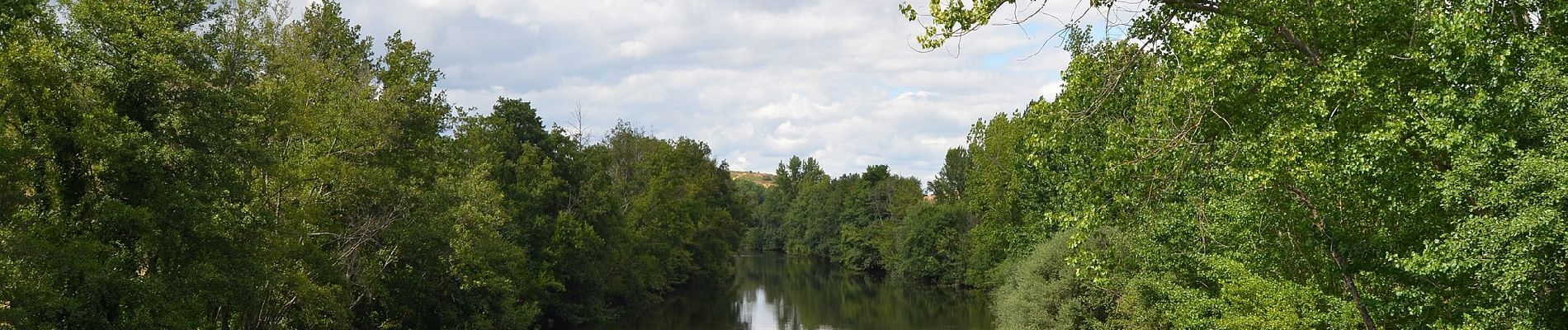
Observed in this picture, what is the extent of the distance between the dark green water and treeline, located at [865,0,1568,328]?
27510 mm

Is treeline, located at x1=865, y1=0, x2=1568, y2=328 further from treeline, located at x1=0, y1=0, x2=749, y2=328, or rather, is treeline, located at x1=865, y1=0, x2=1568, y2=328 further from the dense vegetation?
treeline, located at x1=0, y1=0, x2=749, y2=328

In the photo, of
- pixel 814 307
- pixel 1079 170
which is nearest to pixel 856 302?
pixel 814 307

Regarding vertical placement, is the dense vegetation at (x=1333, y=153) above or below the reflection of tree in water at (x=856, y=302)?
above

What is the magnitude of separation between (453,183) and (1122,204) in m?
19.1

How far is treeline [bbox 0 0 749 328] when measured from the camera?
14.3 metres

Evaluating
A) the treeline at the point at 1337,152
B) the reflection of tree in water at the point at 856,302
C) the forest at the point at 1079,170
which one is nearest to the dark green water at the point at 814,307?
the reflection of tree in water at the point at 856,302

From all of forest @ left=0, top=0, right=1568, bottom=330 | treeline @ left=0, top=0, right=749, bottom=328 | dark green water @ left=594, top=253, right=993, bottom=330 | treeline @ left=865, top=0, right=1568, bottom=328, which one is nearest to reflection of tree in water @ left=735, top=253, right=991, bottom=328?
dark green water @ left=594, top=253, right=993, bottom=330

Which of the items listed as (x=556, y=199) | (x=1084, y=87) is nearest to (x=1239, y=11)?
(x=1084, y=87)

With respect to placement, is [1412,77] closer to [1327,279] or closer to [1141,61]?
[1141,61]

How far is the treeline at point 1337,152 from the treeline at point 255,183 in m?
11.9

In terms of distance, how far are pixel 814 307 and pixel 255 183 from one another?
117 feet

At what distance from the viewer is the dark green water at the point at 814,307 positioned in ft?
144

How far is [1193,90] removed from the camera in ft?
36.1

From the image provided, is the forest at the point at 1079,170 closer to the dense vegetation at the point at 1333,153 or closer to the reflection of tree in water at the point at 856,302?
the dense vegetation at the point at 1333,153
